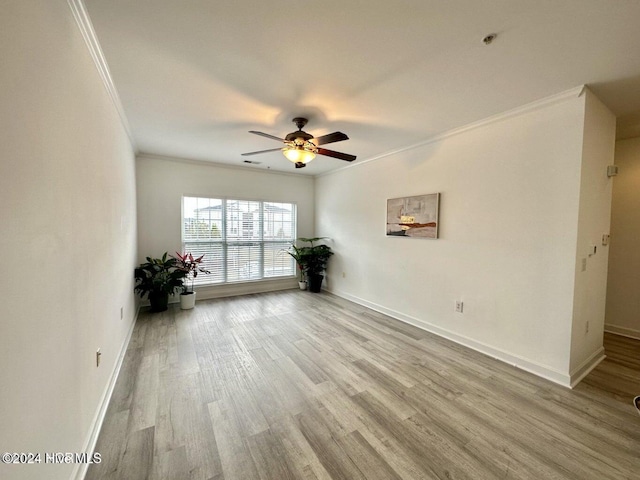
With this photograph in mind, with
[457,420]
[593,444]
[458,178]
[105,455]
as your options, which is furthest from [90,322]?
[458,178]

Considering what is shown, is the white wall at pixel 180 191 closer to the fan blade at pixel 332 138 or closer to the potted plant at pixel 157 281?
the potted plant at pixel 157 281

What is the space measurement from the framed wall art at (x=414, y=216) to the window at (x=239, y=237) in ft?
8.46

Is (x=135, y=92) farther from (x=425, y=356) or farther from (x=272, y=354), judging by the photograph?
(x=425, y=356)

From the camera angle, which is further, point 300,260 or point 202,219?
point 300,260

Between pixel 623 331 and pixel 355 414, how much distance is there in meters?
3.99

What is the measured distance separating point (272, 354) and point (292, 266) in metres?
3.18

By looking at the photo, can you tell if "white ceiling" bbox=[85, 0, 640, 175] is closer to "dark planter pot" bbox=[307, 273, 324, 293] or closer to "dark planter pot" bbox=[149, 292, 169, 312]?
"dark planter pot" bbox=[149, 292, 169, 312]

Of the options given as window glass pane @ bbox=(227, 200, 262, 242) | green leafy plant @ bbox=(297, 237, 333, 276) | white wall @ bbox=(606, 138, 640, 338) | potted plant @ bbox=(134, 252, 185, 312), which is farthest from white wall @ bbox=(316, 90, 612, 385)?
potted plant @ bbox=(134, 252, 185, 312)

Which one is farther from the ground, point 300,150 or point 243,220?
point 300,150

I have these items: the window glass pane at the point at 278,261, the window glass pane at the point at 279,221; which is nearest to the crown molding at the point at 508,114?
the window glass pane at the point at 279,221

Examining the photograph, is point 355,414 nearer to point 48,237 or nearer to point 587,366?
point 48,237

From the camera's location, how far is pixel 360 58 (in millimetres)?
1803

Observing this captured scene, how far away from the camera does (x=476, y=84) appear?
211 cm

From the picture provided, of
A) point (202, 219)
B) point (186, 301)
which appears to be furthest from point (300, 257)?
point (186, 301)
